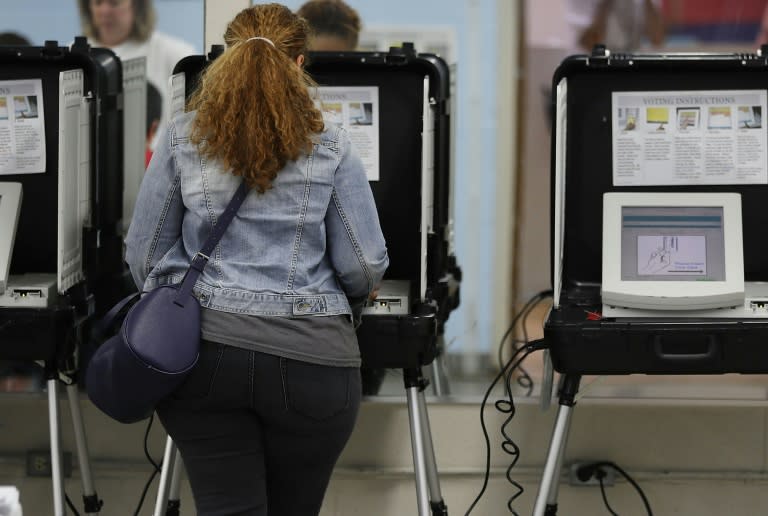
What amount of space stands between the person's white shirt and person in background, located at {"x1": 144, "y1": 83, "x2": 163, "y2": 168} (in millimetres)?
21

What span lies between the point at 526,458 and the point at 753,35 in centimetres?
160

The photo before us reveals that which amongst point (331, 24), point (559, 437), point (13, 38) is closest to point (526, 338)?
point (559, 437)

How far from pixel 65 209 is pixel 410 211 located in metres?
0.86

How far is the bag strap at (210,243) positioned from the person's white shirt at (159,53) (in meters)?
1.48

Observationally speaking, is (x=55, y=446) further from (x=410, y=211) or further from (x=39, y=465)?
(x=410, y=211)

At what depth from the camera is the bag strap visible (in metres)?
2.09

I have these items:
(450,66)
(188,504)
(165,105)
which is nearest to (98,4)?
(165,105)

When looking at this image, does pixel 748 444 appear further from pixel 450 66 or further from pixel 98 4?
pixel 98 4

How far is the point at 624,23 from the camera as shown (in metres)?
3.82

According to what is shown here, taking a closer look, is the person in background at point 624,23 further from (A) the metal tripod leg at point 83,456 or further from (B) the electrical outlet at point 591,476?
(A) the metal tripod leg at point 83,456

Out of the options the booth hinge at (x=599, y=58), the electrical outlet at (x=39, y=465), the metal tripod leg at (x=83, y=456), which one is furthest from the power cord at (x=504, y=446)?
the electrical outlet at (x=39, y=465)

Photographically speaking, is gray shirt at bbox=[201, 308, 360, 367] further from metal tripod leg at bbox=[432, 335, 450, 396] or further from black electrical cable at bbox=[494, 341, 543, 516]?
metal tripod leg at bbox=[432, 335, 450, 396]

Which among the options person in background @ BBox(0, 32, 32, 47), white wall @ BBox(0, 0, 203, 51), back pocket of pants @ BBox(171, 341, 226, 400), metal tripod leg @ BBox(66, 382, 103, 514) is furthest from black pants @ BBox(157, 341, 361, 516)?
person in background @ BBox(0, 32, 32, 47)

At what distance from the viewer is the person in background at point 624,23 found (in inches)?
150
